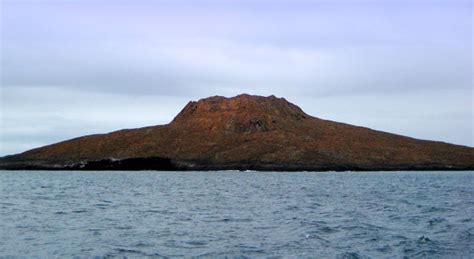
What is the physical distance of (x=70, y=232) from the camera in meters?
34.8

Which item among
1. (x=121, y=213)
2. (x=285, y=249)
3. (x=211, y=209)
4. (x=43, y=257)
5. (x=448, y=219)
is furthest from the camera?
(x=211, y=209)

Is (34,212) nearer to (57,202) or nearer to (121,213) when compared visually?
(121,213)

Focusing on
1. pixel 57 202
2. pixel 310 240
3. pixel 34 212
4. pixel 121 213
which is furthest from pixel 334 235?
pixel 57 202

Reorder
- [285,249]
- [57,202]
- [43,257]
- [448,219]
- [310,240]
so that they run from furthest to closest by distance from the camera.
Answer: [57,202] < [448,219] < [310,240] < [285,249] < [43,257]

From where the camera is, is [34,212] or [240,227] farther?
[34,212]

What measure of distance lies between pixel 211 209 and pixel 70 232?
15.9m

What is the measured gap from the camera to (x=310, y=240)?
32000mm

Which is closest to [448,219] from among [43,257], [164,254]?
[164,254]

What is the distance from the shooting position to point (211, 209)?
49.0 m

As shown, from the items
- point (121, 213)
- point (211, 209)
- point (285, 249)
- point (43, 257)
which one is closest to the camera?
point (43, 257)

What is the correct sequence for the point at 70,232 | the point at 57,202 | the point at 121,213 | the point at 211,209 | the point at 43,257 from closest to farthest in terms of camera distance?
the point at 43,257, the point at 70,232, the point at 121,213, the point at 211,209, the point at 57,202

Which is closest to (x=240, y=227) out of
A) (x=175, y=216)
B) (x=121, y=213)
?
(x=175, y=216)

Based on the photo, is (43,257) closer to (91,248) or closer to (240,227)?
(91,248)

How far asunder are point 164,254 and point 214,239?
4.57 m
